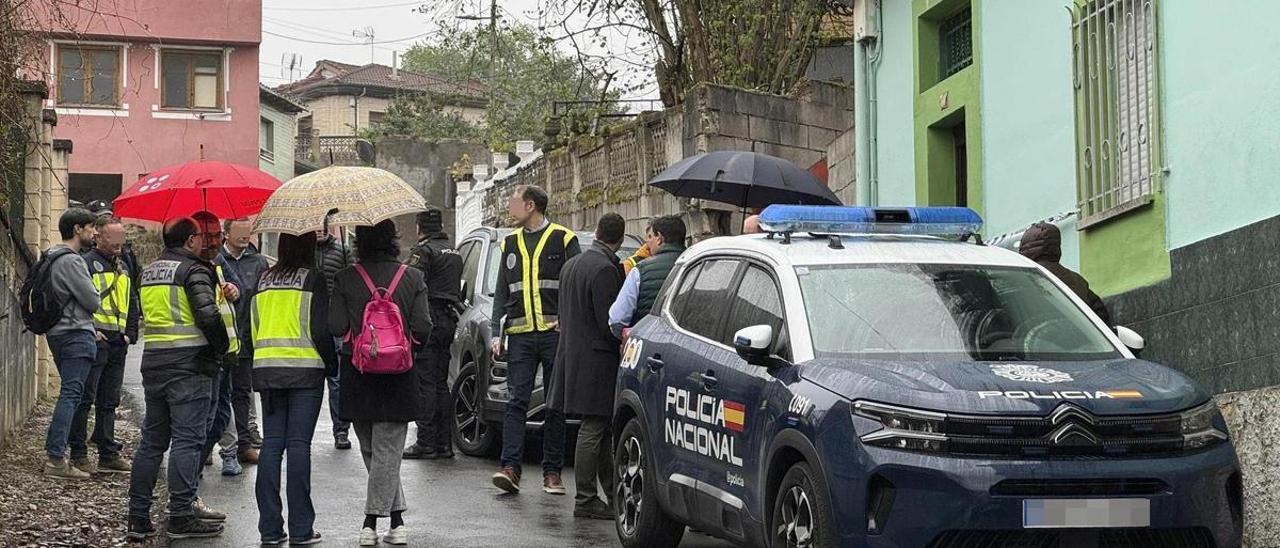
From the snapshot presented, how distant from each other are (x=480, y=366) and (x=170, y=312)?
4159 millimetres

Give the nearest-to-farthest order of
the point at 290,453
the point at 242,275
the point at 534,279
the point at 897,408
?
1. the point at 897,408
2. the point at 290,453
3. the point at 534,279
4. the point at 242,275

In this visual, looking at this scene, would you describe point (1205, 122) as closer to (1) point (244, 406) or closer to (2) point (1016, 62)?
(2) point (1016, 62)

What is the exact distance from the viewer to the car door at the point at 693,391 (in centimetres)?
852

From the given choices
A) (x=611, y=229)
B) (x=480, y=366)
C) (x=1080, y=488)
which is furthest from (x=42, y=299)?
(x=1080, y=488)

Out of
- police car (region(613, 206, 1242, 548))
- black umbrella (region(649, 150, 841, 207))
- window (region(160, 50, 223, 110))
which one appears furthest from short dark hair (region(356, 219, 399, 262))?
window (region(160, 50, 223, 110))

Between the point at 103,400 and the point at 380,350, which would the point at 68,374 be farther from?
the point at 380,350

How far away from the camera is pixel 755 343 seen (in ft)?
26.1

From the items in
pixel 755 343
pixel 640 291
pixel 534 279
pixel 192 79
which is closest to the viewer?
pixel 755 343

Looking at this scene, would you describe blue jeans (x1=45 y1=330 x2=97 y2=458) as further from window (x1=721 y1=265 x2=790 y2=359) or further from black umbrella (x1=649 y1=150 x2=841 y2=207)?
window (x1=721 y1=265 x2=790 y2=359)

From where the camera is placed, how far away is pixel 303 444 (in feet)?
31.0

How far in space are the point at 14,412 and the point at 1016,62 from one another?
848 cm

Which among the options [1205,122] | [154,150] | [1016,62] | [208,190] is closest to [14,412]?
[208,190]

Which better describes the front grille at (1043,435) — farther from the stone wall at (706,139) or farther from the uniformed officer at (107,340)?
the stone wall at (706,139)

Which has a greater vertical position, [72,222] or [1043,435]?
[72,222]
